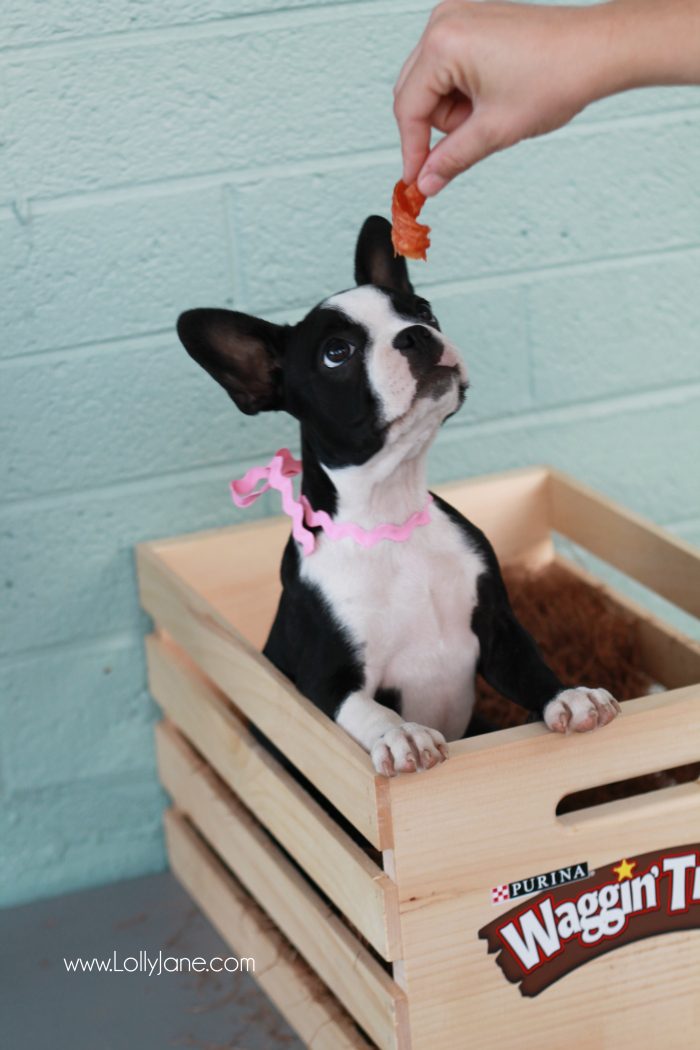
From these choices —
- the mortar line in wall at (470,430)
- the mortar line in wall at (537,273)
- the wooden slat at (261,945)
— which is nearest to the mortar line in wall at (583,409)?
the mortar line in wall at (470,430)

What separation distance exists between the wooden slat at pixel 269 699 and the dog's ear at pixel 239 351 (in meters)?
0.25

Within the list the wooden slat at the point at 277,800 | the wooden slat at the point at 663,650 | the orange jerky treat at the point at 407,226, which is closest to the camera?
the wooden slat at the point at 277,800

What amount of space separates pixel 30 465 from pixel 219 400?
0.77ft

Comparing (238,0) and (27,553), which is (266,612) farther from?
(238,0)

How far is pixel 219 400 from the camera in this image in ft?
5.53

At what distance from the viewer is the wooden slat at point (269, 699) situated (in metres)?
1.11

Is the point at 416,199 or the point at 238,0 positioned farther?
the point at 238,0

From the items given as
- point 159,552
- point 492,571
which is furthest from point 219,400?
point 492,571

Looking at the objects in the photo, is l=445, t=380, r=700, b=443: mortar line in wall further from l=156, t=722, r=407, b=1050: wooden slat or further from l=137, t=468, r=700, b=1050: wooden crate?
l=156, t=722, r=407, b=1050: wooden slat

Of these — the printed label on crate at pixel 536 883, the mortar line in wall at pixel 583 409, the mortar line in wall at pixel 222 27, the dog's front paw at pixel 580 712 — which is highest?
the mortar line in wall at pixel 222 27

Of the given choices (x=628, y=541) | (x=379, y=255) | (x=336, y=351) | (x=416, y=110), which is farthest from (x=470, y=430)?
(x=416, y=110)

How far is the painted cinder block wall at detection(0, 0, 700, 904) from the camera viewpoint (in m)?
1.57

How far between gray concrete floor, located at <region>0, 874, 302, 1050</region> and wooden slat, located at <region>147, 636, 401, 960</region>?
0.61ft

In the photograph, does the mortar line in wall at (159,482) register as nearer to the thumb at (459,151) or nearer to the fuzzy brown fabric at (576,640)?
the fuzzy brown fabric at (576,640)
